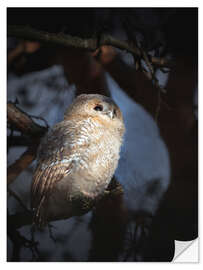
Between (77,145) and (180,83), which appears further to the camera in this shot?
(180,83)

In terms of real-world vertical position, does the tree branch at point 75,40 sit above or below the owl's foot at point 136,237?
above

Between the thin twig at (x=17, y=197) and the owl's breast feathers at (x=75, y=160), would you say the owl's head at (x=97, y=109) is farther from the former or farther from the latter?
the thin twig at (x=17, y=197)

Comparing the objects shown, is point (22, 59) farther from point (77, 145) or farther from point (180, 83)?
point (180, 83)

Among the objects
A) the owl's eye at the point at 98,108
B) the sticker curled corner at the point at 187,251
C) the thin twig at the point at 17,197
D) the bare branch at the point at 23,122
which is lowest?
the sticker curled corner at the point at 187,251

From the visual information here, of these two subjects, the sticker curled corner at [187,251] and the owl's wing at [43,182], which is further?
the sticker curled corner at [187,251]

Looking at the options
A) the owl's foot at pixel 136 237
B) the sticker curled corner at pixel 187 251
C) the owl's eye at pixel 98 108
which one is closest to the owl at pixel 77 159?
the owl's eye at pixel 98 108

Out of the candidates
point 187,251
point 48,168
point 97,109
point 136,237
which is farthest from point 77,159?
point 187,251

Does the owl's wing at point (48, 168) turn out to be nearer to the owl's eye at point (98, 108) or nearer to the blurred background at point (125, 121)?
the blurred background at point (125, 121)
